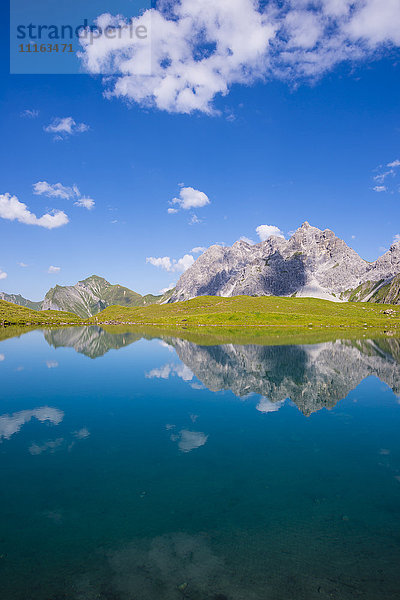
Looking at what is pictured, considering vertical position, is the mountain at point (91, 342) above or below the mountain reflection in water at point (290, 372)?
above

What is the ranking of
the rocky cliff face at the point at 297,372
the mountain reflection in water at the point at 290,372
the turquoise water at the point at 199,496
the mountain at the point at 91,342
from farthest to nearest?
the mountain at the point at 91,342 < the rocky cliff face at the point at 297,372 < the mountain reflection in water at the point at 290,372 < the turquoise water at the point at 199,496

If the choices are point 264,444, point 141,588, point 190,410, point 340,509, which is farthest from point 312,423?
point 141,588

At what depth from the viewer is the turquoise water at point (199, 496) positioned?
12.0m

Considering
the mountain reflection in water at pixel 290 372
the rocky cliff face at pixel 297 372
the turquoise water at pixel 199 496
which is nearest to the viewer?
the turquoise water at pixel 199 496

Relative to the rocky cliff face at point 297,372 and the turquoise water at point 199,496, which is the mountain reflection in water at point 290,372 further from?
the turquoise water at point 199,496

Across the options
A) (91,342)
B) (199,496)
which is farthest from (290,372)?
(91,342)

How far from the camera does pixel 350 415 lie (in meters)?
34.1

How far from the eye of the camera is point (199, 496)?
17.7m

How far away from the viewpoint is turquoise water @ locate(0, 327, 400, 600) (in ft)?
39.5

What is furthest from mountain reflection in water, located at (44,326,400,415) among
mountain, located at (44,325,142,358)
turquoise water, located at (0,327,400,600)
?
mountain, located at (44,325,142,358)

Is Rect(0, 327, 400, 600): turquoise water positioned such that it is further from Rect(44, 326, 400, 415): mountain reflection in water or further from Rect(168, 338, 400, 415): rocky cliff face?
Rect(168, 338, 400, 415): rocky cliff face

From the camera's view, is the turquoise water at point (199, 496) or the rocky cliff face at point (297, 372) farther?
the rocky cliff face at point (297, 372)

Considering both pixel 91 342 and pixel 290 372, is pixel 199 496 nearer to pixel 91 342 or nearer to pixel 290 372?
pixel 290 372

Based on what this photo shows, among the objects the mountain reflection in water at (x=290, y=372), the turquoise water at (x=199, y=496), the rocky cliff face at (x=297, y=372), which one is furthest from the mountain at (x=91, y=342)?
the turquoise water at (x=199, y=496)
